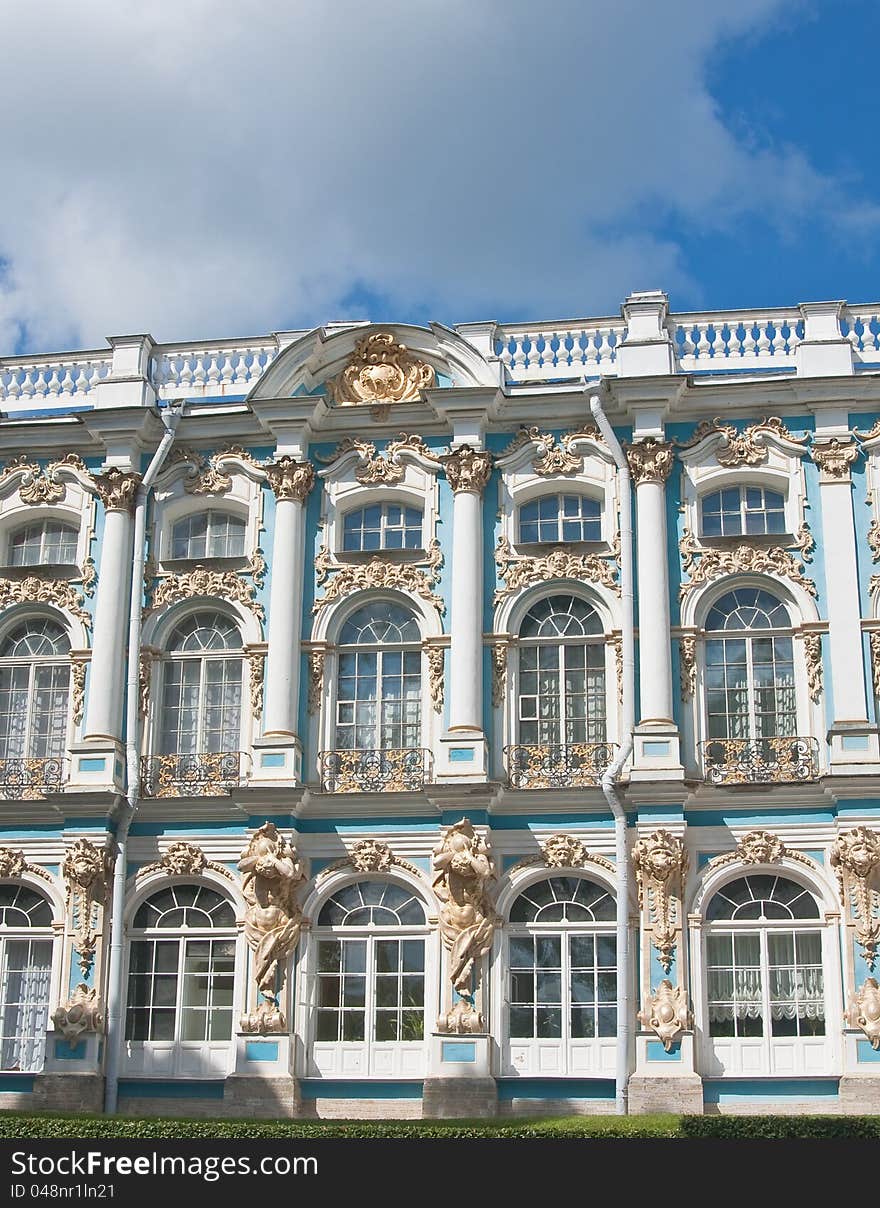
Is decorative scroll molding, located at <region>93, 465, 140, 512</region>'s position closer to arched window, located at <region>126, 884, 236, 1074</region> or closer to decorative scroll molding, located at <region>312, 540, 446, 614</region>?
decorative scroll molding, located at <region>312, 540, 446, 614</region>

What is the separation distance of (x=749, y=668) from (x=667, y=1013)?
5.36 meters

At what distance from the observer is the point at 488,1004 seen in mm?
25344

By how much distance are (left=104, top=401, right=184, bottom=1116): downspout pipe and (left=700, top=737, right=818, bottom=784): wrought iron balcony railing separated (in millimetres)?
8718

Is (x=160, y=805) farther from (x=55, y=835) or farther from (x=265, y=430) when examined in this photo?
(x=265, y=430)

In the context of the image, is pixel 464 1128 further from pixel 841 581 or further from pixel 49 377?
pixel 49 377

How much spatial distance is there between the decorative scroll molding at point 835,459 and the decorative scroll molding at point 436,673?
647 cm

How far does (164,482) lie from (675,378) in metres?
8.43

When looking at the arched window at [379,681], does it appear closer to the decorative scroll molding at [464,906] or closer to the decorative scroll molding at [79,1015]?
the decorative scroll molding at [464,906]

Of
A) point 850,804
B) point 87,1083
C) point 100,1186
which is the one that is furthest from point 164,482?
point 100,1186

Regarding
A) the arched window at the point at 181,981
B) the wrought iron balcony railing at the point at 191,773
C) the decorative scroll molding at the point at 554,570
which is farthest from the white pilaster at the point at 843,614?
the arched window at the point at 181,981

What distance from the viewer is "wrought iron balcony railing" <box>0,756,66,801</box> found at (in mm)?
27469

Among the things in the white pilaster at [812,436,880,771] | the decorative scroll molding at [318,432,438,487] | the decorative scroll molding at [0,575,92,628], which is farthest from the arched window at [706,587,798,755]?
the decorative scroll molding at [0,575,92,628]

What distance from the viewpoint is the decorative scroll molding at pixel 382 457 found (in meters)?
28.2

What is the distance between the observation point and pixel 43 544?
29.2 m
